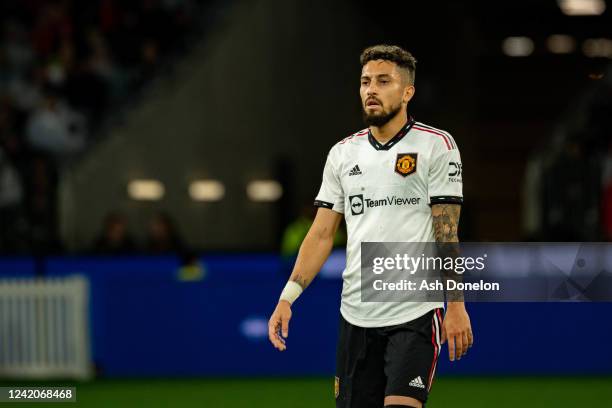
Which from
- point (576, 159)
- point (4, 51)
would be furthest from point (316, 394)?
point (4, 51)

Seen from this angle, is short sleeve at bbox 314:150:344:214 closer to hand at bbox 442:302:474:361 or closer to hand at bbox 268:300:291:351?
hand at bbox 268:300:291:351

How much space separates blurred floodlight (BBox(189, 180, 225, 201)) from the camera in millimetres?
16497

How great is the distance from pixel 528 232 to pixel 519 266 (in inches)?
219

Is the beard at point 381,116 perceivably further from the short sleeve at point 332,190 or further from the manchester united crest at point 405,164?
the short sleeve at point 332,190

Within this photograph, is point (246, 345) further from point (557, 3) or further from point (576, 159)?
point (557, 3)

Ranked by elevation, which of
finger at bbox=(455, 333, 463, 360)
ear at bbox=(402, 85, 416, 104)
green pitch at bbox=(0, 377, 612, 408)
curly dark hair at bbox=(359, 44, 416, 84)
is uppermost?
curly dark hair at bbox=(359, 44, 416, 84)

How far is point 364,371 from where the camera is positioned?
5328 millimetres

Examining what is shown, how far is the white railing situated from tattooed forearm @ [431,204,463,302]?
7522 mm

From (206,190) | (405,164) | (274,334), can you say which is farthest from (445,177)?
(206,190)

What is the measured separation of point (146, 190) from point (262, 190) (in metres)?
1.62

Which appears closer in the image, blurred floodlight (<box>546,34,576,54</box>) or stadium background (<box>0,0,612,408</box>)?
stadium background (<box>0,0,612,408</box>)

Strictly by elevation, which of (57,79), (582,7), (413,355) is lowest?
(413,355)

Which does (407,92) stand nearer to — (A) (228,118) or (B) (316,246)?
(B) (316,246)

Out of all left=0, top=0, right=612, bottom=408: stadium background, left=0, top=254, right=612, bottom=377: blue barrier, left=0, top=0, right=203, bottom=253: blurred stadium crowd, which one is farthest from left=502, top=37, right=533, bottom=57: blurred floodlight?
left=0, top=254, right=612, bottom=377: blue barrier
